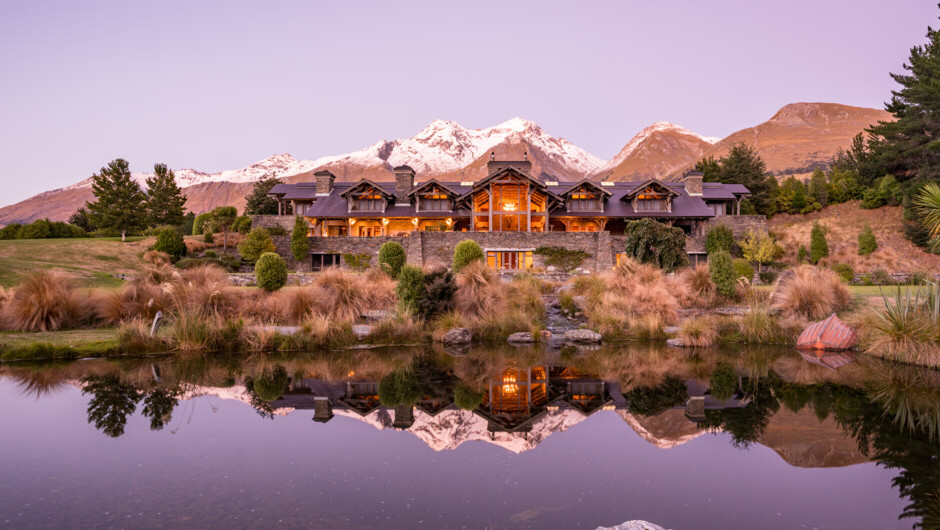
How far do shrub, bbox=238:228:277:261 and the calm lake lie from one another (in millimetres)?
22528

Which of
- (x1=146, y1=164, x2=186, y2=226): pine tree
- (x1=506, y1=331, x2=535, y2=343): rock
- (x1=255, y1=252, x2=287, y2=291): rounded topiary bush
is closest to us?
(x1=506, y1=331, x2=535, y2=343): rock

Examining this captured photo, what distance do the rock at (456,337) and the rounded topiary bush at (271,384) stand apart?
16.9ft

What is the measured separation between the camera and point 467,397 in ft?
31.3

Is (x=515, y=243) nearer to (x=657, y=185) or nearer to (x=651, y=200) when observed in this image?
(x=657, y=185)

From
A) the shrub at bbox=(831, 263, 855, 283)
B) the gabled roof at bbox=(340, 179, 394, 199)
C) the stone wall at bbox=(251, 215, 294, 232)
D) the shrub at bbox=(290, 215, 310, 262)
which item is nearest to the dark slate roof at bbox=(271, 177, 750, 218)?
the gabled roof at bbox=(340, 179, 394, 199)

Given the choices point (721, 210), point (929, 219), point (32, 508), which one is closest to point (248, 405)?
point (32, 508)

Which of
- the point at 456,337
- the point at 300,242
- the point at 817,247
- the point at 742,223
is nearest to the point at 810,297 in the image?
the point at 456,337

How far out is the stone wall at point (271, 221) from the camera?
131ft

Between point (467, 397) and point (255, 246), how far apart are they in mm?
28496

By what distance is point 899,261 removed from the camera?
34.1m

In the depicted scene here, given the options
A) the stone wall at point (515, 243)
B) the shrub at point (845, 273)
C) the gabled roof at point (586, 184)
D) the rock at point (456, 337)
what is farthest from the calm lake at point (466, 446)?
the gabled roof at point (586, 184)

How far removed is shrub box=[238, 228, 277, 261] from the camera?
33781 mm

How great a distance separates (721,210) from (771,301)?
27582 millimetres

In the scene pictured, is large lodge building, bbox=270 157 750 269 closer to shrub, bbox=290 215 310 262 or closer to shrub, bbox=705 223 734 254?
shrub, bbox=705 223 734 254
